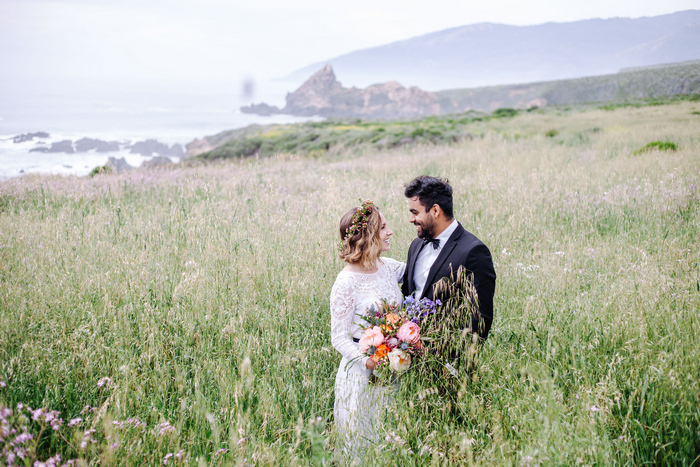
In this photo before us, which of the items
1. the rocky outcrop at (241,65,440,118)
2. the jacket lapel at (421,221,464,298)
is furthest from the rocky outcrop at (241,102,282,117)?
the jacket lapel at (421,221,464,298)

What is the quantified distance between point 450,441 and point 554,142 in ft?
50.5

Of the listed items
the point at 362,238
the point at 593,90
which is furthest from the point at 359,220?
the point at 593,90

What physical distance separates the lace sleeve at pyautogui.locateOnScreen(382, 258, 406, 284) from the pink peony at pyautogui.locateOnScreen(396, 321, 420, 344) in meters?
0.90

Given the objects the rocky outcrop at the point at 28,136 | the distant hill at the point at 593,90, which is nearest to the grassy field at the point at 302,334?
the rocky outcrop at the point at 28,136

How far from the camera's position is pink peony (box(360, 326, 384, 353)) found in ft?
7.38

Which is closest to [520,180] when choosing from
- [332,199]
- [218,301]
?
[332,199]

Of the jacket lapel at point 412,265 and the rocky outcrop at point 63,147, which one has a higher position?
the rocky outcrop at point 63,147

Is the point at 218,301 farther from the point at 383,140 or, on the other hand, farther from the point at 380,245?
the point at 383,140

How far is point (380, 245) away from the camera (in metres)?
2.88

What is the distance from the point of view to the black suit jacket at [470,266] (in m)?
2.71

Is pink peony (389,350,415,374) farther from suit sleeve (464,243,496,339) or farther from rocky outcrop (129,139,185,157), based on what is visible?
rocky outcrop (129,139,185,157)

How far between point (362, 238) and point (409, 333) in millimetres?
842

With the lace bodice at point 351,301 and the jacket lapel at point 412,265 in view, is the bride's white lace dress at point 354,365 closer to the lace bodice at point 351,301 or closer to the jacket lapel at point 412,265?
the lace bodice at point 351,301

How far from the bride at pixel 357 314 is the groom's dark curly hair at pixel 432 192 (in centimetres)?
40
